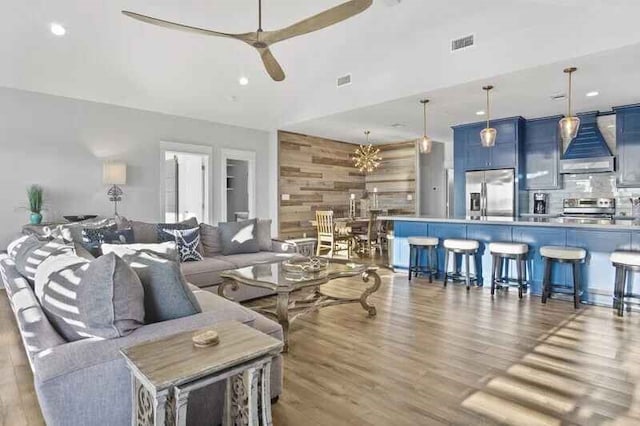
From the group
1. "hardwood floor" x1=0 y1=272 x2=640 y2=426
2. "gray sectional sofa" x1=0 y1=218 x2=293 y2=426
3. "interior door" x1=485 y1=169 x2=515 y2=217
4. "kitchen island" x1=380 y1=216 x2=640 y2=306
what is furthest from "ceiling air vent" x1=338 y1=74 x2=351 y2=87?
"gray sectional sofa" x1=0 y1=218 x2=293 y2=426

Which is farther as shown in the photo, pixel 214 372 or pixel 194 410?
pixel 194 410

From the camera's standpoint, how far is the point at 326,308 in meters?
4.16

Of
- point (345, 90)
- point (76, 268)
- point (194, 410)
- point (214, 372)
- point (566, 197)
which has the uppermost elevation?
point (345, 90)

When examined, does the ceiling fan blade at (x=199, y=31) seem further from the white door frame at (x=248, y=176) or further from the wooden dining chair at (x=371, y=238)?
the wooden dining chair at (x=371, y=238)

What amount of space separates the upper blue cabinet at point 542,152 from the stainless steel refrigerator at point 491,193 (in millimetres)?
393

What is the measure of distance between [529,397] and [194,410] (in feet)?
6.36

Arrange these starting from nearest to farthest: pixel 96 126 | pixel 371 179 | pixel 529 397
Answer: pixel 529 397 → pixel 96 126 → pixel 371 179

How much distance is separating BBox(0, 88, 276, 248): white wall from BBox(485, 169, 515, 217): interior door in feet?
17.4

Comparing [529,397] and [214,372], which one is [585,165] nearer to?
[529,397]

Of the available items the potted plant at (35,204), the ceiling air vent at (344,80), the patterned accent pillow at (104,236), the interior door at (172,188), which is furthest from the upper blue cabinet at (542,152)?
the potted plant at (35,204)

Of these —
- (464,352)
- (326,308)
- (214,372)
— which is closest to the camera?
(214,372)

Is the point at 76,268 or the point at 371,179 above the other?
the point at 371,179

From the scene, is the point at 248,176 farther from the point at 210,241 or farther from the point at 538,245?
the point at 538,245

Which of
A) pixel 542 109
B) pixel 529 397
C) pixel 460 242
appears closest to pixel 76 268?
pixel 529 397
